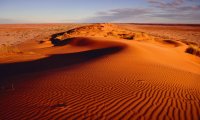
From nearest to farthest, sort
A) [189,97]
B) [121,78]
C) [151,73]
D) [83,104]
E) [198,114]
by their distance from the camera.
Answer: [198,114] < [83,104] < [189,97] < [121,78] < [151,73]

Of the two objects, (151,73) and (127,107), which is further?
(151,73)

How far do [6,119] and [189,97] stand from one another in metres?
5.22

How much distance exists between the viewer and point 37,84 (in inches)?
329

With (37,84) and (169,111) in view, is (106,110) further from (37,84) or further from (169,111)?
(37,84)

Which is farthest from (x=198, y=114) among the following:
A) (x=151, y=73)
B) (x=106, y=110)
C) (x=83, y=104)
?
(x=151, y=73)

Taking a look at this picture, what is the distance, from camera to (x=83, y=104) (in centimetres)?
625

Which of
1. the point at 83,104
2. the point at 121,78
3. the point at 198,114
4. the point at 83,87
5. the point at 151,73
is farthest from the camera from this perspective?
the point at 151,73

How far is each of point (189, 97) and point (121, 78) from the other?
9.12 feet

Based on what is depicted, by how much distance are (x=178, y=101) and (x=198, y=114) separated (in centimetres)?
84

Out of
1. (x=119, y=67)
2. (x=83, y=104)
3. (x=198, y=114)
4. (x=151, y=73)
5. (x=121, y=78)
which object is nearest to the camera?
(x=198, y=114)

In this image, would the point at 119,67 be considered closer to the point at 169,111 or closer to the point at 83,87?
the point at 83,87

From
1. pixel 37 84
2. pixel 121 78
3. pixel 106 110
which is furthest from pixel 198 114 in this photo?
pixel 37 84

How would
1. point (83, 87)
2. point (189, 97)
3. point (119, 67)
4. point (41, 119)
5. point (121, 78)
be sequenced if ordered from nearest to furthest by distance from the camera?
point (41, 119), point (189, 97), point (83, 87), point (121, 78), point (119, 67)

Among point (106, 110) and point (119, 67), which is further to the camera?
point (119, 67)
